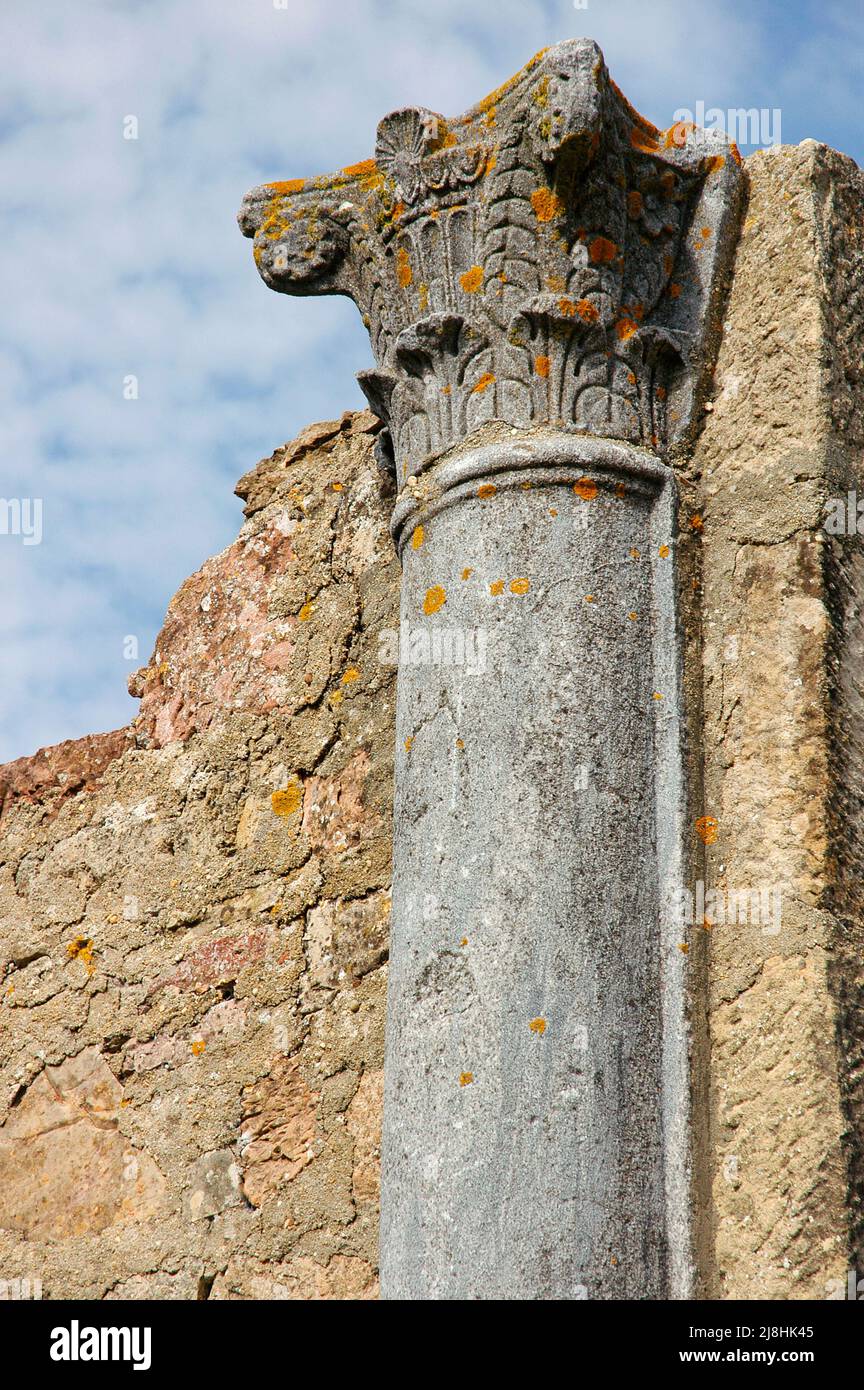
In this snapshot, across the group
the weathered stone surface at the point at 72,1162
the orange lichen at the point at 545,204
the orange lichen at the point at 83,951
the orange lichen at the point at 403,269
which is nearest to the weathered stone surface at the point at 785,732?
the orange lichen at the point at 545,204

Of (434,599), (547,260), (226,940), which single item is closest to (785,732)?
(434,599)

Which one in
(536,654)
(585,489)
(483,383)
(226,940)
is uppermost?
(483,383)

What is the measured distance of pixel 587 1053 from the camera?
7.68ft

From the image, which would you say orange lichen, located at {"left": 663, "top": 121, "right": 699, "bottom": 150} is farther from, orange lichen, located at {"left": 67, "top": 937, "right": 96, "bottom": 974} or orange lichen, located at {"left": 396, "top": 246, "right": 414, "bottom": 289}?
orange lichen, located at {"left": 67, "top": 937, "right": 96, "bottom": 974}

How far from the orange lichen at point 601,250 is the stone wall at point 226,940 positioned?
93 cm

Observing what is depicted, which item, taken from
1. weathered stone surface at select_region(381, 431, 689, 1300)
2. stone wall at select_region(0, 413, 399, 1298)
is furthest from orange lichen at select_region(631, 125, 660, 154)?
stone wall at select_region(0, 413, 399, 1298)

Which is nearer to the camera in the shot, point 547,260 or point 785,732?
point 785,732

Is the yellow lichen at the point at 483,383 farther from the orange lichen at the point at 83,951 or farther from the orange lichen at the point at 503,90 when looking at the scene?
the orange lichen at the point at 83,951

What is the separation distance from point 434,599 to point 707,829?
618 mm

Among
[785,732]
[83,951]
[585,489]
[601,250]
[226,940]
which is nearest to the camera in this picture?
[785,732]

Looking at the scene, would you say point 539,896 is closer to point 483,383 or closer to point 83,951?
point 483,383

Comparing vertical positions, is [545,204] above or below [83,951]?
above

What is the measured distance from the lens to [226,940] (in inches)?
137

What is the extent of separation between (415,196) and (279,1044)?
1.73 m
